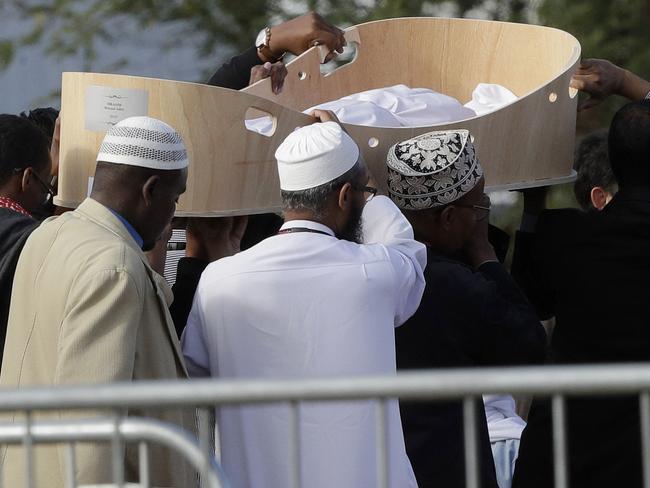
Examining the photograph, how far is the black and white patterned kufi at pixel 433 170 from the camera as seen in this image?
11.6ft

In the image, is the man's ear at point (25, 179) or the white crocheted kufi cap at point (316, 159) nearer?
the white crocheted kufi cap at point (316, 159)

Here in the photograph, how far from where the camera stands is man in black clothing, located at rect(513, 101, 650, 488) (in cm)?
353

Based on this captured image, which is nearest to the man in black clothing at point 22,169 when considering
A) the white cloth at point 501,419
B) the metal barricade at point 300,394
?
the metal barricade at point 300,394

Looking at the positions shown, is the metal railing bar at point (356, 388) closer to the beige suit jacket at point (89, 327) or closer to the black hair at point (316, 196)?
the beige suit jacket at point (89, 327)

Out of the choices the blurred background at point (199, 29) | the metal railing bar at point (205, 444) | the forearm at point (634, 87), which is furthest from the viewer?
the blurred background at point (199, 29)

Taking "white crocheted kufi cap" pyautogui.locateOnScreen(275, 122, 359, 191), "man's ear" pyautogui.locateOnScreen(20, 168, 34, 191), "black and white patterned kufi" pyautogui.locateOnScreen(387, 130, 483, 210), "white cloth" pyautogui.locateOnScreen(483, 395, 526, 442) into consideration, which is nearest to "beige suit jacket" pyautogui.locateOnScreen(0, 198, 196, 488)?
"white crocheted kufi cap" pyautogui.locateOnScreen(275, 122, 359, 191)

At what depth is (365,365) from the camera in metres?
3.23

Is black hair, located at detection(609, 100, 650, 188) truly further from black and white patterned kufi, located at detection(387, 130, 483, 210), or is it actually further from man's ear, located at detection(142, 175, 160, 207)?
man's ear, located at detection(142, 175, 160, 207)

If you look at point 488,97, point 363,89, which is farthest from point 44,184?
point 488,97

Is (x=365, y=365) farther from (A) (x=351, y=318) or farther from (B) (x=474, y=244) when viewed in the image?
(B) (x=474, y=244)

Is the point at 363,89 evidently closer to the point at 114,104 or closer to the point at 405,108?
the point at 405,108

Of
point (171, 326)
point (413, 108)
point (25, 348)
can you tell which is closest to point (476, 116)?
point (413, 108)

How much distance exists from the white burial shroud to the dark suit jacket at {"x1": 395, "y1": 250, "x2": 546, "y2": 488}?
1.81 feet

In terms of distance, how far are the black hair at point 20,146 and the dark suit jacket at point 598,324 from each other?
1.48 m
